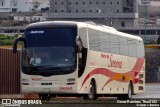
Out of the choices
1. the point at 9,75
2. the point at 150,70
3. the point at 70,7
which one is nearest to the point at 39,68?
the point at 9,75

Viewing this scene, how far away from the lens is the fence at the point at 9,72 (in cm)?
3294

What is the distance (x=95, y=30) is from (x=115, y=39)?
108 inches

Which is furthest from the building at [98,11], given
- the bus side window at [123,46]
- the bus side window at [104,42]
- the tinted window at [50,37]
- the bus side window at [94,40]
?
the tinted window at [50,37]

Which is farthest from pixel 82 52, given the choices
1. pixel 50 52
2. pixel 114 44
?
pixel 114 44

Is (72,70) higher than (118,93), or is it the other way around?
(72,70)

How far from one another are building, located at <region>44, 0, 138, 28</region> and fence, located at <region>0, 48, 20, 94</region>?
11774cm

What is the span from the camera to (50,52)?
24.0 meters

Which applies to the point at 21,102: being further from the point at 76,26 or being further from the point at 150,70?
the point at 150,70

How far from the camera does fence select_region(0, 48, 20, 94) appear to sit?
32.9 metres

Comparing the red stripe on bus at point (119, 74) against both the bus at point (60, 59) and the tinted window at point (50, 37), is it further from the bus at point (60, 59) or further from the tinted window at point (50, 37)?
the tinted window at point (50, 37)

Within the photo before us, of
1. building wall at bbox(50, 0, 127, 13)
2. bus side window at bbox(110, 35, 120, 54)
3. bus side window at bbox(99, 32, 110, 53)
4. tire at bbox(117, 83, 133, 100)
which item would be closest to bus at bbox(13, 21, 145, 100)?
bus side window at bbox(99, 32, 110, 53)

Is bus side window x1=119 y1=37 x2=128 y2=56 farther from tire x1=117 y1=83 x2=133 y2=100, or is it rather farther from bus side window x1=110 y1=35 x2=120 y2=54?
tire x1=117 y1=83 x2=133 y2=100

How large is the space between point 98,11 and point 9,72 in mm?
135302

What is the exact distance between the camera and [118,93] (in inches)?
1166
